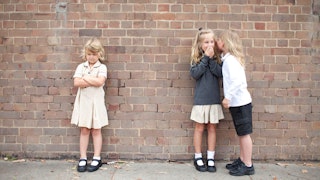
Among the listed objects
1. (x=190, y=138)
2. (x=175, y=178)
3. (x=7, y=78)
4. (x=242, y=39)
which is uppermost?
(x=242, y=39)

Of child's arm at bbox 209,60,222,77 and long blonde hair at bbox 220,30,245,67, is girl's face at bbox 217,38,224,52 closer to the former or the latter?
long blonde hair at bbox 220,30,245,67

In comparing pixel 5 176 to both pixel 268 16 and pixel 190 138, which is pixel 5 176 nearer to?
pixel 190 138

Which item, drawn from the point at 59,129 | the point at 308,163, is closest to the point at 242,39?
the point at 308,163

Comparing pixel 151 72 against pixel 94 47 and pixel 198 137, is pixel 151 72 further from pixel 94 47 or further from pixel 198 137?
pixel 198 137

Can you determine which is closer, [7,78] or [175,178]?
[175,178]

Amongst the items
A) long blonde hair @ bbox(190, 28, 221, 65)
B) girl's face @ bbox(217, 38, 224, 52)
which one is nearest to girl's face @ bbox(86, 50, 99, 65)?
long blonde hair @ bbox(190, 28, 221, 65)

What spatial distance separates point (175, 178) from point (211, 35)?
6.38ft

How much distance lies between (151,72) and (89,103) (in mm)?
992

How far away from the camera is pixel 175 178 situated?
186 inches

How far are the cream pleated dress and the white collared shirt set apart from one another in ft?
5.31

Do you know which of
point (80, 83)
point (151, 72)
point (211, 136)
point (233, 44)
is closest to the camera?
point (233, 44)

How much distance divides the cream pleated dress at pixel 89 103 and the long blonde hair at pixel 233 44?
166cm

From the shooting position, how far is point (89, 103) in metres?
4.94

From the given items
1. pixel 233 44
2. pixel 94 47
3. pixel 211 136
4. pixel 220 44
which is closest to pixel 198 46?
pixel 220 44
